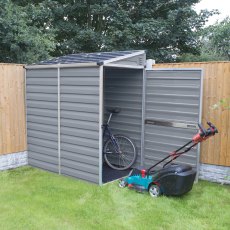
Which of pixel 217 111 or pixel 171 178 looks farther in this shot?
pixel 217 111

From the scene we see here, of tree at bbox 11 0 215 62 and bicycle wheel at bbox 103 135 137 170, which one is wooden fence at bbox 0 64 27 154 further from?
tree at bbox 11 0 215 62

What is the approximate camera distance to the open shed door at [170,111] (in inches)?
196

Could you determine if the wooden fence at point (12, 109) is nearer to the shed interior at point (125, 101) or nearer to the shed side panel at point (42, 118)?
the shed side panel at point (42, 118)

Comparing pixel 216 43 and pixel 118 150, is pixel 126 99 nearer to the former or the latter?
pixel 118 150

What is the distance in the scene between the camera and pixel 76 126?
5.21 metres

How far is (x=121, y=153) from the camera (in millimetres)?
5945

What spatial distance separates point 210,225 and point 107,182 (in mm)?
1897

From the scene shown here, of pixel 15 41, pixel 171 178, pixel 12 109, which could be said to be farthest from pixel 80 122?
pixel 15 41

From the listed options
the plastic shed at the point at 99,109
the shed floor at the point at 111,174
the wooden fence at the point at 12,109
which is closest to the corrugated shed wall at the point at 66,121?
the plastic shed at the point at 99,109

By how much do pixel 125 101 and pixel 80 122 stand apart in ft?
3.70

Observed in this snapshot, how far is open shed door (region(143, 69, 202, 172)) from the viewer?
4.98 meters

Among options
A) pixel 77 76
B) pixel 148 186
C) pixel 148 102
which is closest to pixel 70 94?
pixel 77 76

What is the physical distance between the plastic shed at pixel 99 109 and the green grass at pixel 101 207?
0.47 m

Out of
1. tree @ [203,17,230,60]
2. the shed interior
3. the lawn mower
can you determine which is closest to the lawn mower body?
the lawn mower
